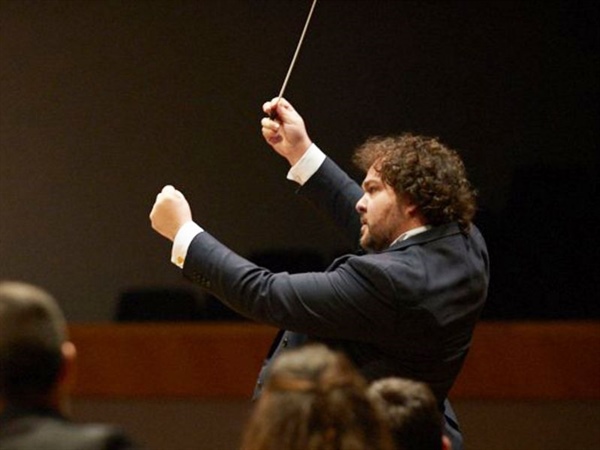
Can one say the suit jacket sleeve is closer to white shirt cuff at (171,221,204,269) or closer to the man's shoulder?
white shirt cuff at (171,221,204,269)

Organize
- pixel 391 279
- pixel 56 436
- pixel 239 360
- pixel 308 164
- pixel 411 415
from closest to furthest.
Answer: pixel 56 436 < pixel 411 415 < pixel 391 279 < pixel 308 164 < pixel 239 360

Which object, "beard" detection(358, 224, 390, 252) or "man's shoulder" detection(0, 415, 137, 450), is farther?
"beard" detection(358, 224, 390, 252)

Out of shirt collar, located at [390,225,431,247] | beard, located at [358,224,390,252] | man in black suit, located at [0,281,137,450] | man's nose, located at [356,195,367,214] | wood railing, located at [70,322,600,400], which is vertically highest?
man in black suit, located at [0,281,137,450]

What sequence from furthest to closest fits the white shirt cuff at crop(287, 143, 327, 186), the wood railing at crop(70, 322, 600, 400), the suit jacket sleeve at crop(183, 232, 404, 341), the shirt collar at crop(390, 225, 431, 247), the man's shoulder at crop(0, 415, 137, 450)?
the wood railing at crop(70, 322, 600, 400) → the white shirt cuff at crop(287, 143, 327, 186) → the shirt collar at crop(390, 225, 431, 247) → the suit jacket sleeve at crop(183, 232, 404, 341) → the man's shoulder at crop(0, 415, 137, 450)

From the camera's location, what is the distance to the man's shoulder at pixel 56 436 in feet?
4.55

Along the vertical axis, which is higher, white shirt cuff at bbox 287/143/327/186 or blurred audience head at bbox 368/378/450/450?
white shirt cuff at bbox 287/143/327/186

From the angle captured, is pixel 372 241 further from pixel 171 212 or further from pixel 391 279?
pixel 171 212

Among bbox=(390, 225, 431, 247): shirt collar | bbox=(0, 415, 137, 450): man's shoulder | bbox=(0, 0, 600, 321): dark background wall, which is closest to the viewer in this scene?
bbox=(0, 415, 137, 450): man's shoulder

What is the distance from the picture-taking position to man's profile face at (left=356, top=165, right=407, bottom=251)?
248cm

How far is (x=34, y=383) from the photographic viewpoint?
4.65 ft

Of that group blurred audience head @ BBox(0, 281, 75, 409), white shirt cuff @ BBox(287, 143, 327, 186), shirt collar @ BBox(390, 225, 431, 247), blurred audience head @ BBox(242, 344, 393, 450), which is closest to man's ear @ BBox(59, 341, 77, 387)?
blurred audience head @ BBox(0, 281, 75, 409)

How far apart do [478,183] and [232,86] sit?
0.80 m

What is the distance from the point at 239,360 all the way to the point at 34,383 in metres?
2.18

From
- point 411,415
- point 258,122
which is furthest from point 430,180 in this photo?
point 258,122
